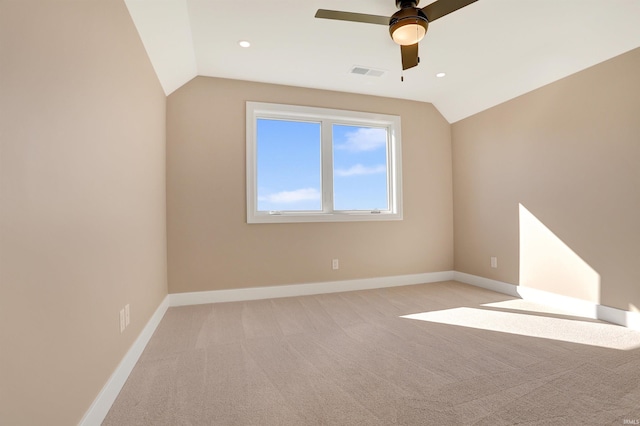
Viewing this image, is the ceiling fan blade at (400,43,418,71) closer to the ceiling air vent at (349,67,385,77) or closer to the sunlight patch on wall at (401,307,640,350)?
the ceiling air vent at (349,67,385,77)

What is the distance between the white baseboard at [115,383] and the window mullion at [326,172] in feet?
7.46

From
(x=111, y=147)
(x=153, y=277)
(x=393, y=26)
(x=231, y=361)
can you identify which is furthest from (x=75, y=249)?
(x=393, y=26)

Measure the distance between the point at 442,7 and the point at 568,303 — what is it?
298 centimetres

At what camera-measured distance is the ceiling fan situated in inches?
72.4

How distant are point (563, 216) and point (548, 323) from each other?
43.0 inches

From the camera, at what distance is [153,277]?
101 inches

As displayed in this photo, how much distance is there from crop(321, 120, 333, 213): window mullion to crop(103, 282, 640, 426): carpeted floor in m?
1.41

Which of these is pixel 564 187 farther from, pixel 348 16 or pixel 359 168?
pixel 348 16

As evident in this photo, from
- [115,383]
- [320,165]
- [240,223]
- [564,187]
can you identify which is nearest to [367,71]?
[320,165]

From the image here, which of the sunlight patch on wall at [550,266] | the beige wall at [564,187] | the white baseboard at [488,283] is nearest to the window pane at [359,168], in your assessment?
the beige wall at [564,187]

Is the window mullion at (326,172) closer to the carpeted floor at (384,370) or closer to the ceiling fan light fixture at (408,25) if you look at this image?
the carpeted floor at (384,370)

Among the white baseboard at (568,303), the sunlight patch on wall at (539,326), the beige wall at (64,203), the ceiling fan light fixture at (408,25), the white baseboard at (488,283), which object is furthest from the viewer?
the white baseboard at (488,283)

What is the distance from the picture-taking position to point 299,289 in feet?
11.7

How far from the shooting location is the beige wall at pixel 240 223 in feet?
10.6
